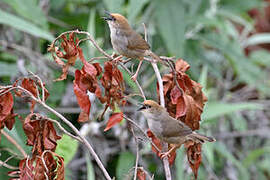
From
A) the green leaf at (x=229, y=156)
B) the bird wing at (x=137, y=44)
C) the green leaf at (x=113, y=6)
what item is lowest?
the bird wing at (x=137, y=44)

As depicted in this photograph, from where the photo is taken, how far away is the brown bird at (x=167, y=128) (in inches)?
43.6

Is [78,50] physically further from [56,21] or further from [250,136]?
[250,136]

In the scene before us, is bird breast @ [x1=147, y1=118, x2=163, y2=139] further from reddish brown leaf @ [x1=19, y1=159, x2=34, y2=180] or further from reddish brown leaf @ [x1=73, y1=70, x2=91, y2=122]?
reddish brown leaf @ [x1=19, y1=159, x2=34, y2=180]

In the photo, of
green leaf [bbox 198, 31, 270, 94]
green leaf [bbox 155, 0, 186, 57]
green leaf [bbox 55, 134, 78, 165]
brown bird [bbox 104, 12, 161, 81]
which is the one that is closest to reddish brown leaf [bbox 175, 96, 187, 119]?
brown bird [bbox 104, 12, 161, 81]

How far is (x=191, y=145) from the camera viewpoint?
1.14 meters

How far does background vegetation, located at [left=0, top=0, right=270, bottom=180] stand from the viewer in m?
2.08

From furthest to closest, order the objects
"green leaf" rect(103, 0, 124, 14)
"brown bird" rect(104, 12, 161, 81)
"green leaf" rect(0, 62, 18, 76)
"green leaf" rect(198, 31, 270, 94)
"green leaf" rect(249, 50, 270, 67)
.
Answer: "green leaf" rect(249, 50, 270, 67), "green leaf" rect(198, 31, 270, 94), "green leaf" rect(103, 0, 124, 14), "green leaf" rect(0, 62, 18, 76), "brown bird" rect(104, 12, 161, 81)

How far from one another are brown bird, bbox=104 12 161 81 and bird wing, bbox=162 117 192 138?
0.14 metres

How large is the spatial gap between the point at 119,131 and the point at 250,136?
4.23 feet

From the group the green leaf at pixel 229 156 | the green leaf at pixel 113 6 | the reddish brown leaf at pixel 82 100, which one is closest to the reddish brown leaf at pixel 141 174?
the reddish brown leaf at pixel 82 100

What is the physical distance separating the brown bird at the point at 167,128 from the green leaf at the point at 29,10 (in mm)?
1103

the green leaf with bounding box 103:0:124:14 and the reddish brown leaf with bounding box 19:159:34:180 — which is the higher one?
the green leaf with bounding box 103:0:124:14

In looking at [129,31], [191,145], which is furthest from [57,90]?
[191,145]

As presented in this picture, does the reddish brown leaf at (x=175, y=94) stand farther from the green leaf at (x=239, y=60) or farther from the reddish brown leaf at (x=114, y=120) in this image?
the green leaf at (x=239, y=60)
